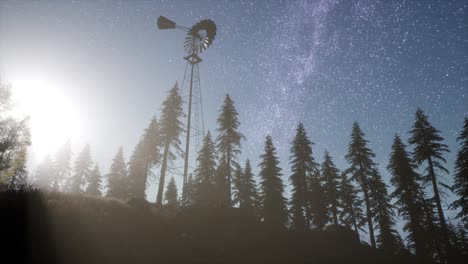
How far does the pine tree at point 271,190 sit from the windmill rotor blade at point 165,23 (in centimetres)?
1978

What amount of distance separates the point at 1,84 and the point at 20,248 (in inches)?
767

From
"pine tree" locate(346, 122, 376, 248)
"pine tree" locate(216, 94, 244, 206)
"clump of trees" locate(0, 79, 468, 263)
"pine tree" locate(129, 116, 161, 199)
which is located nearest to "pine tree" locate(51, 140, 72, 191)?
"clump of trees" locate(0, 79, 468, 263)

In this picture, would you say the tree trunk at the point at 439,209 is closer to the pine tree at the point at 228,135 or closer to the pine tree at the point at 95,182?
the pine tree at the point at 228,135

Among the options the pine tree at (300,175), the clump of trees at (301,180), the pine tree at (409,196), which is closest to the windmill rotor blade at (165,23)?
the clump of trees at (301,180)

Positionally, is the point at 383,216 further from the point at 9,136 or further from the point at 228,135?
the point at 9,136

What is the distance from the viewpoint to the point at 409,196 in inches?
1059

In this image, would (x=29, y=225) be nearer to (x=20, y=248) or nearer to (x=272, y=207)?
(x=20, y=248)

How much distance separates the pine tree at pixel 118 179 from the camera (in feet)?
126

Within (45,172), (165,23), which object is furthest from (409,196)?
(45,172)

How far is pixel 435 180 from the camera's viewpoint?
2469 centimetres

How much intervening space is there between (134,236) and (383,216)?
30.3 m

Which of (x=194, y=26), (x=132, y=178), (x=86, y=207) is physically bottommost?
(x=86, y=207)

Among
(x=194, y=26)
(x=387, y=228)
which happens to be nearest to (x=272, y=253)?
(x=387, y=228)

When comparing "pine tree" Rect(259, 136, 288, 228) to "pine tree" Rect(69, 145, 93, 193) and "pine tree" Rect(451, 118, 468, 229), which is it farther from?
"pine tree" Rect(69, 145, 93, 193)
